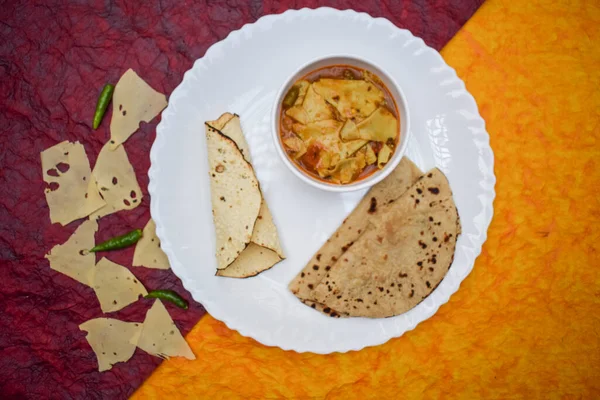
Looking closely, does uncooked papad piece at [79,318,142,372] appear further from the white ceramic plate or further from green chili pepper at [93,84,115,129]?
green chili pepper at [93,84,115,129]

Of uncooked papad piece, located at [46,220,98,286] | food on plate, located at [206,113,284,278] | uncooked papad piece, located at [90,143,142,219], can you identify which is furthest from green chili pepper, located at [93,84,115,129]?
food on plate, located at [206,113,284,278]

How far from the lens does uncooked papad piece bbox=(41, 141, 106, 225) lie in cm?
269

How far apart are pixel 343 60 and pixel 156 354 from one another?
2.01 metres

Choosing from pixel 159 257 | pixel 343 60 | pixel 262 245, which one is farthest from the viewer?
pixel 159 257

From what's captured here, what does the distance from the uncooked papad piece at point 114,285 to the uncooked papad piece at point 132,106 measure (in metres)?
0.72

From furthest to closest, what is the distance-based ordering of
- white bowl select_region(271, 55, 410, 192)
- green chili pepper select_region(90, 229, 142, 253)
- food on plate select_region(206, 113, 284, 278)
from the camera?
green chili pepper select_region(90, 229, 142, 253)
food on plate select_region(206, 113, 284, 278)
white bowl select_region(271, 55, 410, 192)

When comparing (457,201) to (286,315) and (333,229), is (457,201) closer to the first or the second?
(333,229)

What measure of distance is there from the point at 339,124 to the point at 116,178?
1400 millimetres

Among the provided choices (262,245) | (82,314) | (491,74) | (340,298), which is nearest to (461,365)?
(340,298)

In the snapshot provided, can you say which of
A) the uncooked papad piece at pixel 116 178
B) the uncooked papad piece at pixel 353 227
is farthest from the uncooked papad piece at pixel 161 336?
the uncooked papad piece at pixel 353 227

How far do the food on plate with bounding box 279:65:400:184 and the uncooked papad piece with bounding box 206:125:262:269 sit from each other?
0.90ft

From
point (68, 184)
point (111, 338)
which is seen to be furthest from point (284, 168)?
point (111, 338)

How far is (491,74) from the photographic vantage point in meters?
2.73

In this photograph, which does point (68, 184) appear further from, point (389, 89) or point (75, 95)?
point (389, 89)
